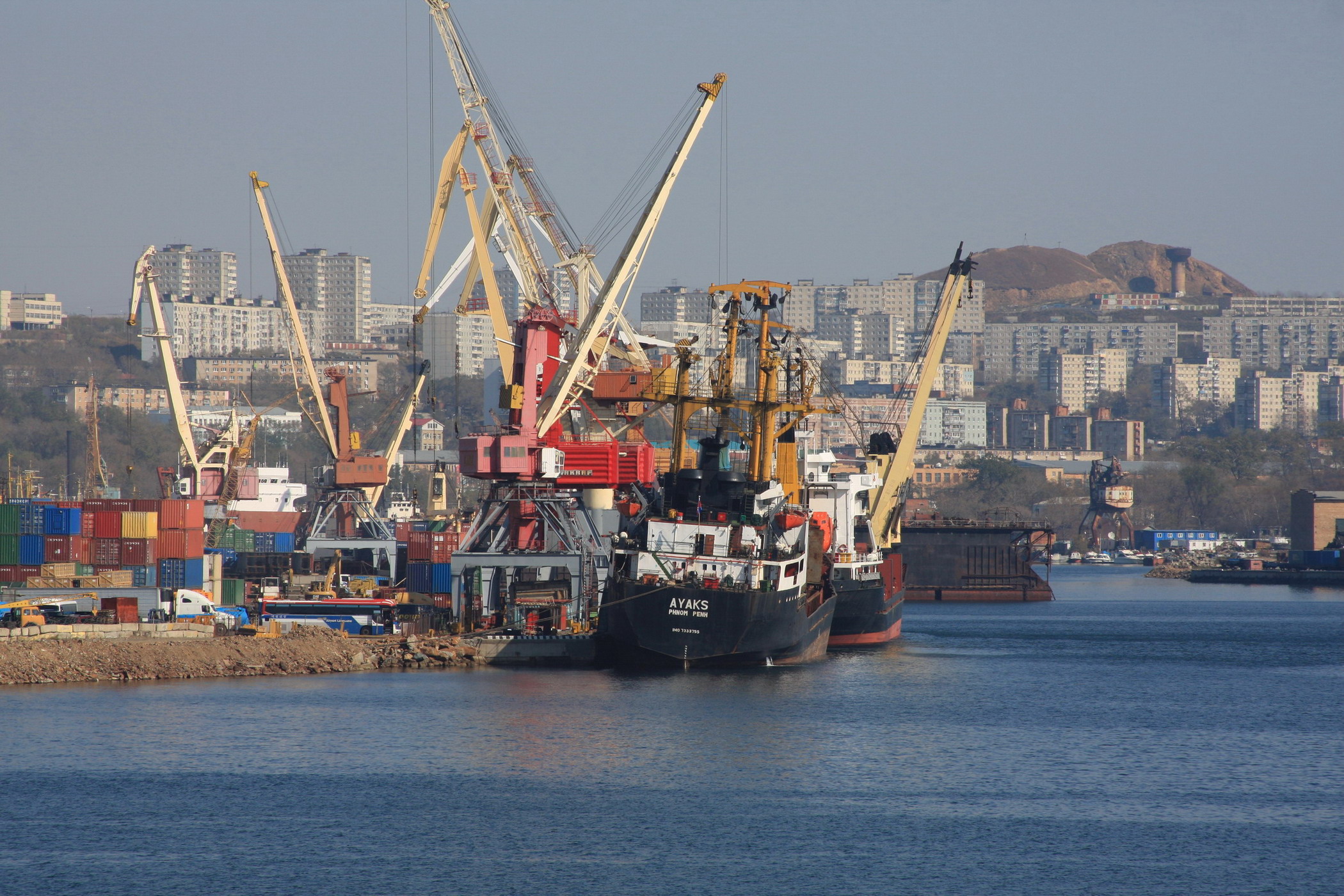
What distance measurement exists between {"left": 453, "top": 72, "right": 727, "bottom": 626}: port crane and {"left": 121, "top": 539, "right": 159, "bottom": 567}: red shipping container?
1198 centimetres

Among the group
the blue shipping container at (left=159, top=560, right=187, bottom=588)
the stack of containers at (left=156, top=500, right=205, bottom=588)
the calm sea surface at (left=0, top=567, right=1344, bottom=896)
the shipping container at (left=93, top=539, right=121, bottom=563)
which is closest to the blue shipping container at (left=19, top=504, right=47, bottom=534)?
the shipping container at (left=93, top=539, right=121, bottom=563)

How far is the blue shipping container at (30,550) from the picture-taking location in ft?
202

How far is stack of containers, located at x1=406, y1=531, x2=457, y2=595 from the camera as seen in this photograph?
230 ft

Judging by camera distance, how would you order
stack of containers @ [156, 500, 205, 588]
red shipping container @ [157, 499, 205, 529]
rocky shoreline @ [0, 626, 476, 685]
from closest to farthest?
Answer: 1. rocky shoreline @ [0, 626, 476, 685]
2. stack of containers @ [156, 500, 205, 588]
3. red shipping container @ [157, 499, 205, 529]

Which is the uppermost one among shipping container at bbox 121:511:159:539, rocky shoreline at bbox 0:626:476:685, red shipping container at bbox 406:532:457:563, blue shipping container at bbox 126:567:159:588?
shipping container at bbox 121:511:159:539

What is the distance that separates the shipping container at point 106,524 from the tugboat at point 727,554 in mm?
19190

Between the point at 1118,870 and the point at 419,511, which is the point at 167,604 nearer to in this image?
the point at 1118,870

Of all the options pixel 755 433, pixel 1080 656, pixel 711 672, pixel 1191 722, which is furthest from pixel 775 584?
pixel 1080 656

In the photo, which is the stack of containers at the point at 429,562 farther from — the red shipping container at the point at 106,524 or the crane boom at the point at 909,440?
the crane boom at the point at 909,440

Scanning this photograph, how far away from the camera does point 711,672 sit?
56156mm

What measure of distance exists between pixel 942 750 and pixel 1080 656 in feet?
95.9

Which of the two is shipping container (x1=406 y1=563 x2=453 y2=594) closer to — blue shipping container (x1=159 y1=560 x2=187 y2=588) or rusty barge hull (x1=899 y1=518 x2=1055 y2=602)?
blue shipping container (x1=159 y1=560 x2=187 y2=588)

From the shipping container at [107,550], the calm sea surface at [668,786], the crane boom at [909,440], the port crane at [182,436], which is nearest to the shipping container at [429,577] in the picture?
the shipping container at [107,550]

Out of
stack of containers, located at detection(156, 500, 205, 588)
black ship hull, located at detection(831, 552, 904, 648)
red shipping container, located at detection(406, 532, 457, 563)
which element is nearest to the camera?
stack of containers, located at detection(156, 500, 205, 588)
